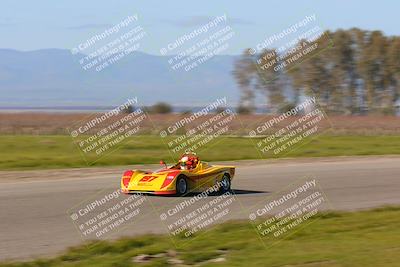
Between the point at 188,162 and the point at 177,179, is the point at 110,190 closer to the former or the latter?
the point at 177,179

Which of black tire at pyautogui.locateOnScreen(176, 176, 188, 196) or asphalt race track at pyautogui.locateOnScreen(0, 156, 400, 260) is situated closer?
asphalt race track at pyautogui.locateOnScreen(0, 156, 400, 260)

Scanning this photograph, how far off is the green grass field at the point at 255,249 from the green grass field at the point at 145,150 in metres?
14.0

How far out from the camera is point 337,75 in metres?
93.8

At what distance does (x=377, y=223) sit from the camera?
14750mm

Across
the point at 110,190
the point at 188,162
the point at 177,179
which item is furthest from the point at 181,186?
the point at 110,190

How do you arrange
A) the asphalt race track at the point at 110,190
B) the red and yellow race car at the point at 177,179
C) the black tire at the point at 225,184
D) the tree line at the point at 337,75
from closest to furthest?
the asphalt race track at the point at 110,190 < the red and yellow race car at the point at 177,179 < the black tire at the point at 225,184 < the tree line at the point at 337,75

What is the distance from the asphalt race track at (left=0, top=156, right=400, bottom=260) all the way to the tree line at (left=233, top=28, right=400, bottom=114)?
59199 millimetres

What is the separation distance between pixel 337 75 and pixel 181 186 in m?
77.3

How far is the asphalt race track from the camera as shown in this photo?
13140mm

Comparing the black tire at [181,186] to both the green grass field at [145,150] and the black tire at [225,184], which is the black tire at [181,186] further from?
the green grass field at [145,150]

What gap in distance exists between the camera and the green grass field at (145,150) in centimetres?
2823

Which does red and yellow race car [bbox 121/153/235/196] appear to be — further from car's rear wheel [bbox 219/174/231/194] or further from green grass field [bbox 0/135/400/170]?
green grass field [bbox 0/135/400/170]

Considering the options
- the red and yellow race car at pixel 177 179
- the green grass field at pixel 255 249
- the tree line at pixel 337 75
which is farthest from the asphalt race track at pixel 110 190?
the tree line at pixel 337 75

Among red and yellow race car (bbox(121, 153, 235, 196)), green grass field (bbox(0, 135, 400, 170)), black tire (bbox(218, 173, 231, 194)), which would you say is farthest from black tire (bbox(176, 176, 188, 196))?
green grass field (bbox(0, 135, 400, 170))
